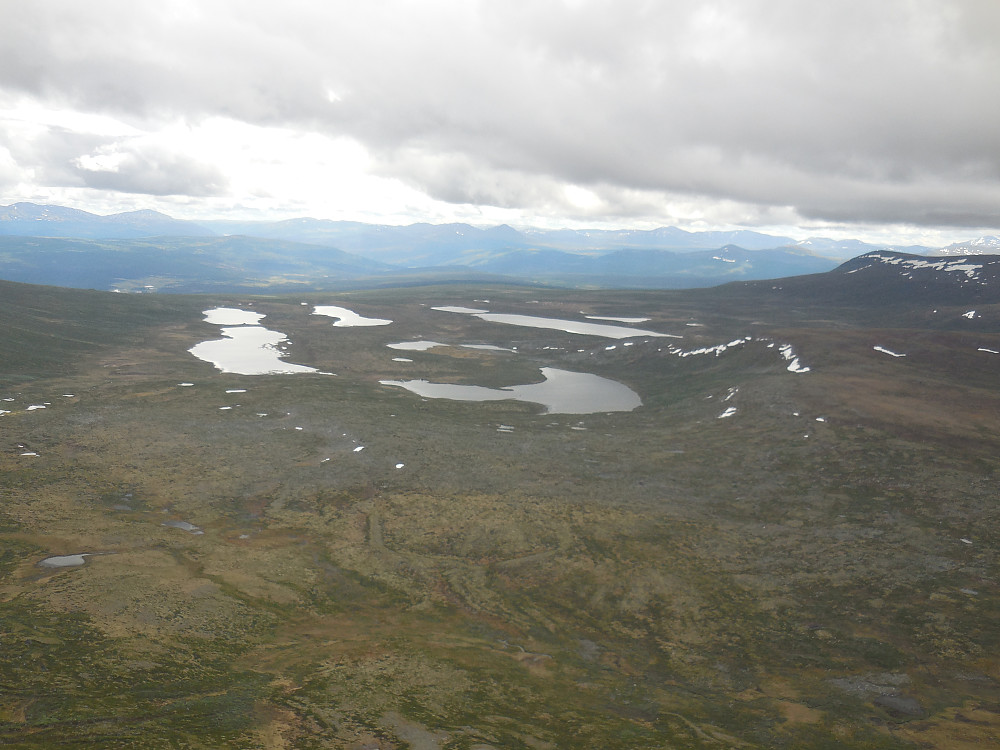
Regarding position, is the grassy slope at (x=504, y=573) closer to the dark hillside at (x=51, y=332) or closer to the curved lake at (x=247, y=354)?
the dark hillside at (x=51, y=332)

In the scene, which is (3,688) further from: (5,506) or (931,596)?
(931,596)

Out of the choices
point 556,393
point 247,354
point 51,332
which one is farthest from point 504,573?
point 51,332

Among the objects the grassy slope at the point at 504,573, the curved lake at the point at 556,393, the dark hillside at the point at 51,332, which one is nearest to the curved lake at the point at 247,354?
the dark hillside at the point at 51,332

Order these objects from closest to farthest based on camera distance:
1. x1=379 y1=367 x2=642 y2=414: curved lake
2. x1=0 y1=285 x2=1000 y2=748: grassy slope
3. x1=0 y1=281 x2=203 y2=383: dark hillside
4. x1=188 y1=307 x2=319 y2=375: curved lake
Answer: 1. x1=0 y1=285 x2=1000 y2=748: grassy slope
2. x1=379 y1=367 x2=642 y2=414: curved lake
3. x1=0 y1=281 x2=203 y2=383: dark hillside
4. x1=188 y1=307 x2=319 y2=375: curved lake

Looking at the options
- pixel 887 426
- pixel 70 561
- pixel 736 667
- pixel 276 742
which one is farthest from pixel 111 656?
pixel 887 426

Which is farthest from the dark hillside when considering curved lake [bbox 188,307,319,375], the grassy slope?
the grassy slope

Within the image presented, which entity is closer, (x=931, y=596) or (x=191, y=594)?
(x=191, y=594)

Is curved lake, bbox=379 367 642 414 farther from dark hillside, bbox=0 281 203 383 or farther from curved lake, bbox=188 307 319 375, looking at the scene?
dark hillside, bbox=0 281 203 383

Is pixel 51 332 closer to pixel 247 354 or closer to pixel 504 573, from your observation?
pixel 247 354
